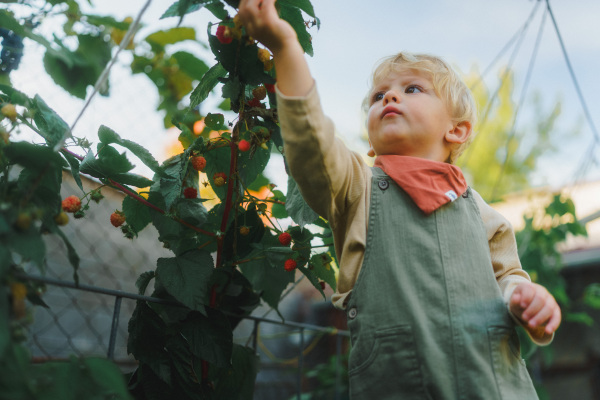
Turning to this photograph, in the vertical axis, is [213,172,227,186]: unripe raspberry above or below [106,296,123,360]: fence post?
above

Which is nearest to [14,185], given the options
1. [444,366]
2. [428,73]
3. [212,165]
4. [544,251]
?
[212,165]

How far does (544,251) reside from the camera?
3012 mm

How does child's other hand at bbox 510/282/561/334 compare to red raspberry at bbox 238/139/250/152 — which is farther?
red raspberry at bbox 238/139/250/152

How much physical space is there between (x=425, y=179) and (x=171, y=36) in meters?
0.73

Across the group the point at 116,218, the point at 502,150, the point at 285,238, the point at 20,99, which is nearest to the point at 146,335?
the point at 116,218

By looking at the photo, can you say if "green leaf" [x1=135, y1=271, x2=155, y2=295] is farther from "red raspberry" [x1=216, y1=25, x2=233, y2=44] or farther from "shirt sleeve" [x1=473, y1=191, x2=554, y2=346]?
"shirt sleeve" [x1=473, y1=191, x2=554, y2=346]

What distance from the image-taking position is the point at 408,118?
94cm

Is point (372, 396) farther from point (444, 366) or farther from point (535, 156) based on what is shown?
A: point (535, 156)

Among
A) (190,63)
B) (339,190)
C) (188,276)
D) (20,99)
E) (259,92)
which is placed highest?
(190,63)

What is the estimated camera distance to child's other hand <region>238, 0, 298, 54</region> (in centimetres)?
69

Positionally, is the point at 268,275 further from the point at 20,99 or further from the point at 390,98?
the point at 20,99

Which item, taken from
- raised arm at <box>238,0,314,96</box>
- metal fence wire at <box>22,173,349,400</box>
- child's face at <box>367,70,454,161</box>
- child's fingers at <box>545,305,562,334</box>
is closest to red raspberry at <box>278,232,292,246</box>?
child's face at <box>367,70,454,161</box>

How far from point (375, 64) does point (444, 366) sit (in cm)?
66

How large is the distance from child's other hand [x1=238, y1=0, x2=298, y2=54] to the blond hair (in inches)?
14.7
